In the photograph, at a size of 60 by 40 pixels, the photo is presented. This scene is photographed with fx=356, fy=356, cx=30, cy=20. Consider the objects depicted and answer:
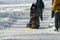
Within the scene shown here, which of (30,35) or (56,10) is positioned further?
(56,10)

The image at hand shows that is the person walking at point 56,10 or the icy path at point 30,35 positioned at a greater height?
the person walking at point 56,10

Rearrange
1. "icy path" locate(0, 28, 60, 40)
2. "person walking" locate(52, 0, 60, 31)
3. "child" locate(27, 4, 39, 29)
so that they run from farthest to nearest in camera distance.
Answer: "child" locate(27, 4, 39, 29), "person walking" locate(52, 0, 60, 31), "icy path" locate(0, 28, 60, 40)

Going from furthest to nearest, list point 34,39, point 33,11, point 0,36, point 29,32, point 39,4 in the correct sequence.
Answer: point 39,4 < point 33,11 < point 29,32 < point 0,36 < point 34,39

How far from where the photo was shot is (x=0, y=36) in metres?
15.5

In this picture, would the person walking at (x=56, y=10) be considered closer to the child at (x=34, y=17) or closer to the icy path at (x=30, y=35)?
the icy path at (x=30, y=35)

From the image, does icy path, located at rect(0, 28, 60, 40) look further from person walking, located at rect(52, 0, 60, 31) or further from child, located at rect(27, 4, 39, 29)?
child, located at rect(27, 4, 39, 29)

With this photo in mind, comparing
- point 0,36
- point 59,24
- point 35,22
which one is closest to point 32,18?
point 35,22

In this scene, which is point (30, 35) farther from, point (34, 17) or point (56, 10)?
point (34, 17)

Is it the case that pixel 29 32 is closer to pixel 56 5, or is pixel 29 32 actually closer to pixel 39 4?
pixel 56 5

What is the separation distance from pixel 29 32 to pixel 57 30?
4.39 feet

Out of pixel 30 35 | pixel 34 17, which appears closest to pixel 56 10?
pixel 30 35

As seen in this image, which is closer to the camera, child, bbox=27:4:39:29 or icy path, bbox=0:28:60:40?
icy path, bbox=0:28:60:40

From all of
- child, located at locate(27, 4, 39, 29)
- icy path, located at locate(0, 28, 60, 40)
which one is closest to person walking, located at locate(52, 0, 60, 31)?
icy path, located at locate(0, 28, 60, 40)

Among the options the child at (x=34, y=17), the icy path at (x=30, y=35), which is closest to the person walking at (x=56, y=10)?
the icy path at (x=30, y=35)
